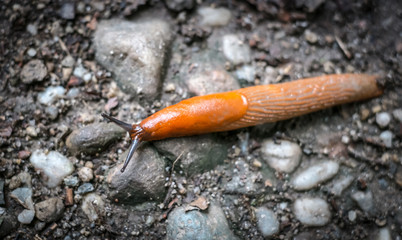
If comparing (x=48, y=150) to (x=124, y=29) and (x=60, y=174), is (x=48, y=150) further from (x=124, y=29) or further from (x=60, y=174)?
(x=124, y=29)

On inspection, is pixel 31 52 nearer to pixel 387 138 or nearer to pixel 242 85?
pixel 242 85

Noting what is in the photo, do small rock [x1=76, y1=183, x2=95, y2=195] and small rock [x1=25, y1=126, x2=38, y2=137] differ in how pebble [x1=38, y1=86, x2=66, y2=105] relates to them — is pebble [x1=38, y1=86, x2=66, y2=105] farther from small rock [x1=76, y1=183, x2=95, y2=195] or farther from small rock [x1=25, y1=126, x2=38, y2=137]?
small rock [x1=76, y1=183, x2=95, y2=195]

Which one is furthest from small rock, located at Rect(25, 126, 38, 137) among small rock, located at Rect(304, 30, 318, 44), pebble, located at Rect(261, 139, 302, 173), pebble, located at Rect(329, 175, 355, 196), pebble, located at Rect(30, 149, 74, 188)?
small rock, located at Rect(304, 30, 318, 44)

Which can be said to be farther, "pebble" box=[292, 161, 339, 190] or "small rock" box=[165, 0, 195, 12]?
"small rock" box=[165, 0, 195, 12]

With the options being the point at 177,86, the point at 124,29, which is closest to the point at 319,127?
the point at 177,86

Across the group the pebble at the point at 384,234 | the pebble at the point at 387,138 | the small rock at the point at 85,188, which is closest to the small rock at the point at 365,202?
the pebble at the point at 384,234

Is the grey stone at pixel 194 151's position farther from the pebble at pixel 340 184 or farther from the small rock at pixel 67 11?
the small rock at pixel 67 11
